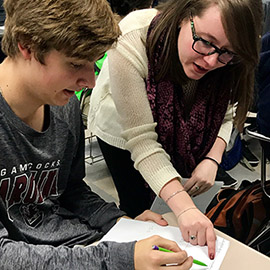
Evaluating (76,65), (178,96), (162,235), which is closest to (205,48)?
(178,96)

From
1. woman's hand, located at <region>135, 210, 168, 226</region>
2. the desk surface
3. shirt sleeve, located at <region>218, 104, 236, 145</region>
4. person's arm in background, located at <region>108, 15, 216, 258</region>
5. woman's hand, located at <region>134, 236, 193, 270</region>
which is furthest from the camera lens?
shirt sleeve, located at <region>218, 104, 236, 145</region>

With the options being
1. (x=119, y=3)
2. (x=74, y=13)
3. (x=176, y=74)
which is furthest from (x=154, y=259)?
(x=119, y=3)

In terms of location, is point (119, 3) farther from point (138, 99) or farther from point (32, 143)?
point (32, 143)

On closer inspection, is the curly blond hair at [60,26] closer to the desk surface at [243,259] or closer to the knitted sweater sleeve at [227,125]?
the desk surface at [243,259]

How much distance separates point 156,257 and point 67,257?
17 centimetres

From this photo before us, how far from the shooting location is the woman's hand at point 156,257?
717mm

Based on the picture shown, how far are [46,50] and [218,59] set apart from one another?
481mm

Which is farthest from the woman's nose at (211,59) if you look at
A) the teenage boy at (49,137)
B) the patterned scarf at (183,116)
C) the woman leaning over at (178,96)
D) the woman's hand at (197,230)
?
the woman's hand at (197,230)

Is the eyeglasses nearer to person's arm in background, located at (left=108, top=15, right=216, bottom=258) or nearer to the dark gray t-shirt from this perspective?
person's arm in background, located at (left=108, top=15, right=216, bottom=258)

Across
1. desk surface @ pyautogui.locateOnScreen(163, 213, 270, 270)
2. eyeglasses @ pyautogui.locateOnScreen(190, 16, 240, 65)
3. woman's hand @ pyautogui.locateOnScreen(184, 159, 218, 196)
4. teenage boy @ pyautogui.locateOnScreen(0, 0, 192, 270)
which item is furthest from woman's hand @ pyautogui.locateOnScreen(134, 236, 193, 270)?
eyeglasses @ pyautogui.locateOnScreen(190, 16, 240, 65)

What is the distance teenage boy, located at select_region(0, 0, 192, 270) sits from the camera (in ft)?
2.41

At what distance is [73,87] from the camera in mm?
845

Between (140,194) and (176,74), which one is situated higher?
(176,74)

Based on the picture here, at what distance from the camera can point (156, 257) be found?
0.72 m
